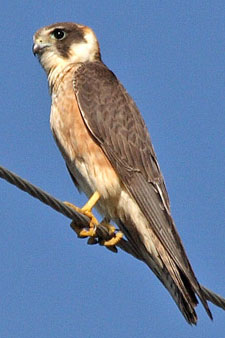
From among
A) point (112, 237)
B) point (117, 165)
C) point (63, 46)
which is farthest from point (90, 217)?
point (63, 46)

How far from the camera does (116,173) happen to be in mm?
5184

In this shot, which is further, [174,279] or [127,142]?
[127,142]

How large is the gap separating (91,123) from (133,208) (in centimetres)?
62

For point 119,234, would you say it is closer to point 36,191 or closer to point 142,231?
point 142,231

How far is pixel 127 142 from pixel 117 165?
0.25 m

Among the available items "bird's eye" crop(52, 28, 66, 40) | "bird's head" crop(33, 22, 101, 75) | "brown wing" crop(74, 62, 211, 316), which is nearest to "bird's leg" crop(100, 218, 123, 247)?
"brown wing" crop(74, 62, 211, 316)

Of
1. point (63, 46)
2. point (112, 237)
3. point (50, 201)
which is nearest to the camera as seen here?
point (50, 201)

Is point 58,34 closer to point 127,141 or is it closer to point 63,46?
point 63,46

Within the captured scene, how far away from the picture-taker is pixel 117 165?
5.21 metres

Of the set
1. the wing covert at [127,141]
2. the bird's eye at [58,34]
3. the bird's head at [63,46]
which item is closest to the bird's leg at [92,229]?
the wing covert at [127,141]

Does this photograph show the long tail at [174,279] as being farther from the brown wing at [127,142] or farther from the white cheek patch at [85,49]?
the white cheek patch at [85,49]

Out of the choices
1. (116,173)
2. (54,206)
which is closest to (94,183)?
(116,173)

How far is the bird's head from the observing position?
5.80 m

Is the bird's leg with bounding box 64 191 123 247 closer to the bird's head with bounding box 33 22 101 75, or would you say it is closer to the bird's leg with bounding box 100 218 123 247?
the bird's leg with bounding box 100 218 123 247
